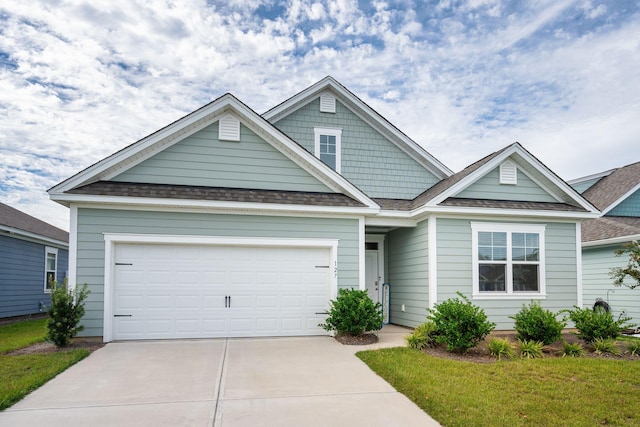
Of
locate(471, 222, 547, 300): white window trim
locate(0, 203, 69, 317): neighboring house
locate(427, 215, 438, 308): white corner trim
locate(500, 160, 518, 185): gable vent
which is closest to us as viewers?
locate(427, 215, 438, 308): white corner trim

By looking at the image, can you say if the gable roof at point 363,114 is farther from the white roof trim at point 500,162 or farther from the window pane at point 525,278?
the window pane at point 525,278

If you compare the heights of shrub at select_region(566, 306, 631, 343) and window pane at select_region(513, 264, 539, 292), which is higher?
window pane at select_region(513, 264, 539, 292)

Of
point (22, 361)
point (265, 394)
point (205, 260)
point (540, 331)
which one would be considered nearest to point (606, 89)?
point (540, 331)

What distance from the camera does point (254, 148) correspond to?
37.0 feet

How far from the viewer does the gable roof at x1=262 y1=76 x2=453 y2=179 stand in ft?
45.1

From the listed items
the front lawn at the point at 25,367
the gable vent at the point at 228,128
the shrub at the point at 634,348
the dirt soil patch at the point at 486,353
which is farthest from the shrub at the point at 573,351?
the front lawn at the point at 25,367

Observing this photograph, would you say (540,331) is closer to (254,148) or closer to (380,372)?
(380,372)

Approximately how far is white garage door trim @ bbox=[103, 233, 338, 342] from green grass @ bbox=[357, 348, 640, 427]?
304cm

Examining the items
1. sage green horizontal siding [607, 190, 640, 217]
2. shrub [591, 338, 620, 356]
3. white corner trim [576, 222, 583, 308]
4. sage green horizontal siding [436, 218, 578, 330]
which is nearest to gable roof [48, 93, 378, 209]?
sage green horizontal siding [436, 218, 578, 330]

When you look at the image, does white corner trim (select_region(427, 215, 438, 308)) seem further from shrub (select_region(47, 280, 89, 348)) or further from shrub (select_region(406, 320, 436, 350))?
shrub (select_region(47, 280, 89, 348))

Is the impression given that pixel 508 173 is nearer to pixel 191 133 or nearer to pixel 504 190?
pixel 504 190

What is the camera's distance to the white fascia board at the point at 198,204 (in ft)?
32.3

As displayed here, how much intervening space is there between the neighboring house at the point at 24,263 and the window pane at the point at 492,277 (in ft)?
41.4

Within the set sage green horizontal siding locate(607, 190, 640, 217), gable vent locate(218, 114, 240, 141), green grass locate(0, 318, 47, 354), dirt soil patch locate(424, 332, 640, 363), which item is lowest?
green grass locate(0, 318, 47, 354)
